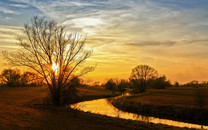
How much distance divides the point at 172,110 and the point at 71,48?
1723 cm

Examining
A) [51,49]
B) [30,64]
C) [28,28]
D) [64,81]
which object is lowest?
[64,81]

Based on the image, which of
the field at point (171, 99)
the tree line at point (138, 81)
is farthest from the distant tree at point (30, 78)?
the tree line at point (138, 81)

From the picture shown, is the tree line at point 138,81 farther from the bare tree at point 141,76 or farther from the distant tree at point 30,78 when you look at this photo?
the distant tree at point 30,78

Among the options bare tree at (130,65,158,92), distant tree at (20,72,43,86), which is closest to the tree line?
bare tree at (130,65,158,92)

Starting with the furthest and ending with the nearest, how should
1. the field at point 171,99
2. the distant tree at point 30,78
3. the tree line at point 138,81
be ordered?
the tree line at point 138,81, the field at point 171,99, the distant tree at point 30,78

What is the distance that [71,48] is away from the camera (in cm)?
2173

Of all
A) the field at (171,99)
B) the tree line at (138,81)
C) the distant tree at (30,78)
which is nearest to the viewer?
the distant tree at (30,78)

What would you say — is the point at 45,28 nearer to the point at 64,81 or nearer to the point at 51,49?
the point at 51,49

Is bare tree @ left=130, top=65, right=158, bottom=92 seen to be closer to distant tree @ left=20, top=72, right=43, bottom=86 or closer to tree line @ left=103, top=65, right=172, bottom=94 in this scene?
tree line @ left=103, top=65, right=172, bottom=94

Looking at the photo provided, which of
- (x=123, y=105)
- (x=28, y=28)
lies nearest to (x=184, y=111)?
(x=123, y=105)

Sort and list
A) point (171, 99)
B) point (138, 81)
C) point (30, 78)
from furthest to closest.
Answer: point (138, 81), point (171, 99), point (30, 78)

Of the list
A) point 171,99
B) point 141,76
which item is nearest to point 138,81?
point 141,76

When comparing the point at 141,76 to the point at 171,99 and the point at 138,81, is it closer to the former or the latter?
the point at 138,81

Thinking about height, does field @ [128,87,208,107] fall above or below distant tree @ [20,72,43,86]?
below
